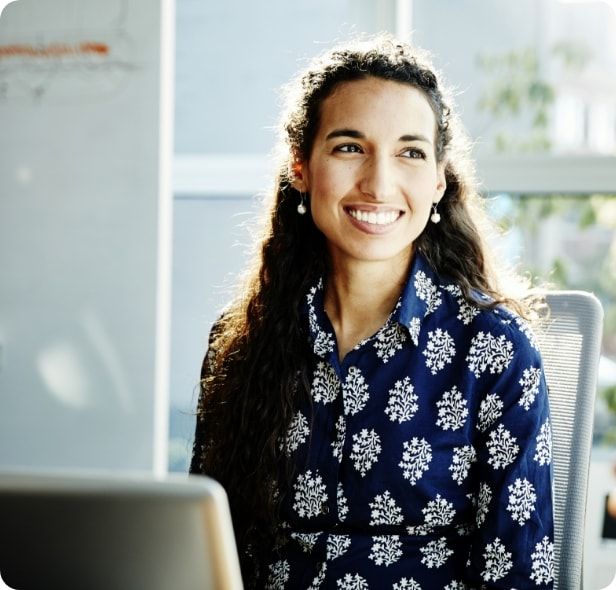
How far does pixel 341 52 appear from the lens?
63.5 inches

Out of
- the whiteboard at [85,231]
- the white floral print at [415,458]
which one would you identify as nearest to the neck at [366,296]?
the white floral print at [415,458]

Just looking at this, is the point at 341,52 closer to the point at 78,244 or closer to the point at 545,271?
the point at 545,271

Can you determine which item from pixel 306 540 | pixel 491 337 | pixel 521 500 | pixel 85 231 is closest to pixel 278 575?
pixel 306 540

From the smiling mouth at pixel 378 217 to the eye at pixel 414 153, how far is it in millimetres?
97

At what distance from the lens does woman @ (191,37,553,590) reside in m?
1.39

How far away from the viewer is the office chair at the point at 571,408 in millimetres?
1445

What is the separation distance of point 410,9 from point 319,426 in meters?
1.85

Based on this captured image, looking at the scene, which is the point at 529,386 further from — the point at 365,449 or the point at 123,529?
the point at 123,529

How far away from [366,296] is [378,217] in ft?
0.48

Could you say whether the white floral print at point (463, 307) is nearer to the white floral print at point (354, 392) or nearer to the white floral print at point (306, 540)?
the white floral print at point (354, 392)

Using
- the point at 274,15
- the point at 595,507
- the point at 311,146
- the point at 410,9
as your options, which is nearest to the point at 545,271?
the point at 595,507

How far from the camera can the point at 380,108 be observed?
1.52 metres

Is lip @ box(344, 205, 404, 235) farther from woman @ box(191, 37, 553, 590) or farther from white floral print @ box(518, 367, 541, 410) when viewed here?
white floral print @ box(518, 367, 541, 410)

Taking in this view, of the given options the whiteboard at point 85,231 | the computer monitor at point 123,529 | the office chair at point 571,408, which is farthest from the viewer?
the whiteboard at point 85,231
